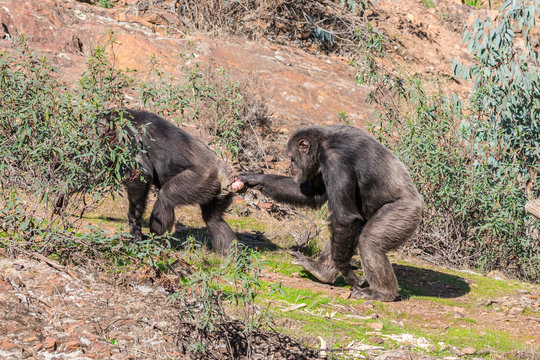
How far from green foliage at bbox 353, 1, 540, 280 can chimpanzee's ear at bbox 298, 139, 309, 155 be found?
9.60ft

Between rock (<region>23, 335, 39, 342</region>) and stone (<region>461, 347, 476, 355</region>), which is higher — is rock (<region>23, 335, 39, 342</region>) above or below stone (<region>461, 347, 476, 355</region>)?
below

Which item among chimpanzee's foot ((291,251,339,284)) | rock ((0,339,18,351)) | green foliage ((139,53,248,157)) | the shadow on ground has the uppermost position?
green foliage ((139,53,248,157))

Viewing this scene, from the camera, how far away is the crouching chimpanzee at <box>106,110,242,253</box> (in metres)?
7.64

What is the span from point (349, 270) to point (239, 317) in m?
2.12

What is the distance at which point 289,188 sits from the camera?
755 centimetres

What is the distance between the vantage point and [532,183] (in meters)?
10.2

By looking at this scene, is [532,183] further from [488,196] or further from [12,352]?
[12,352]

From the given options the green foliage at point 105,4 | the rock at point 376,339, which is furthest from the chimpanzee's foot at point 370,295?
the green foliage at point 105,4


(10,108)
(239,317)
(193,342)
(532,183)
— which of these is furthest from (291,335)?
(532,183)

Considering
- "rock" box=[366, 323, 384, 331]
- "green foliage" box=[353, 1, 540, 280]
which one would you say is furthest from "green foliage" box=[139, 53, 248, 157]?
"rock" box=[366, 323, 384, 331]

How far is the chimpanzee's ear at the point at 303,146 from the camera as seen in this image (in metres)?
7.25

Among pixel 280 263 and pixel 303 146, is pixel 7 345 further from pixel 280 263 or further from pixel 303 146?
pixel 280 263

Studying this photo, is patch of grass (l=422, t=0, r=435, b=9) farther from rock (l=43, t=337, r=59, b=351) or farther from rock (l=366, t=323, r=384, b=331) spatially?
rock (l=43, t=337, r=59, b=351)

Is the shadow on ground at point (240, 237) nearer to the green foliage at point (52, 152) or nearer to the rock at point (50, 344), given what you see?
the green foliage at point (52, 152)
